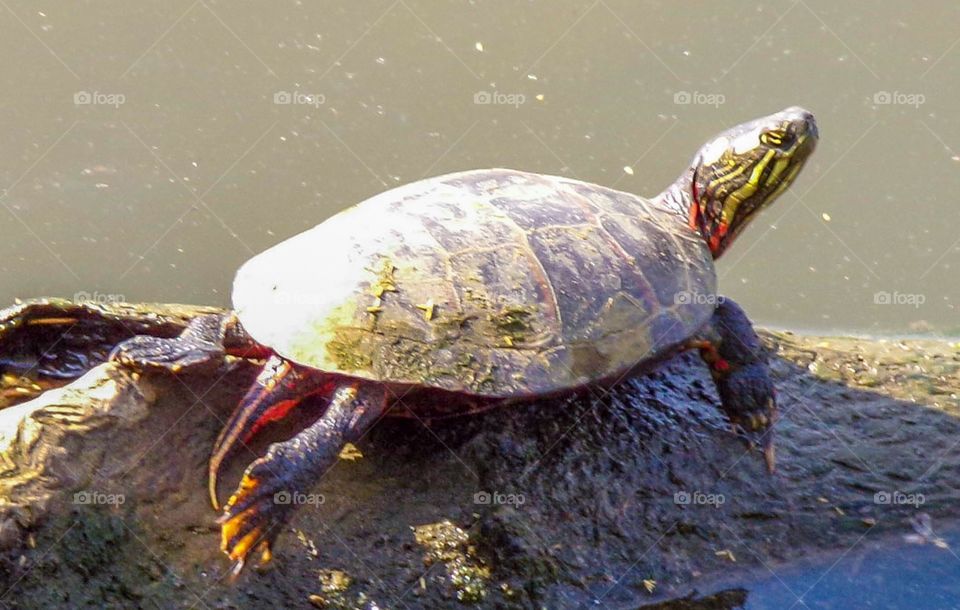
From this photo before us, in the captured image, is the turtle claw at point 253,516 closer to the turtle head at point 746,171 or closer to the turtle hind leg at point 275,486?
the turtle hind leg at point 275,486

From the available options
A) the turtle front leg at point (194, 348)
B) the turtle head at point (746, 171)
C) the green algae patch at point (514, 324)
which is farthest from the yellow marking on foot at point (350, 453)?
the turtle head at point (746, 171)

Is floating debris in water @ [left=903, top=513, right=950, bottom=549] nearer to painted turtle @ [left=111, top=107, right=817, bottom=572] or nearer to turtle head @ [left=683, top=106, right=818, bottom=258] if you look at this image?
painted turtle @ [left=111, top=107, right=817, bottom=572]

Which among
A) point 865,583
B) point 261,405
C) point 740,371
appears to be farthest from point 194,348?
point 865,583

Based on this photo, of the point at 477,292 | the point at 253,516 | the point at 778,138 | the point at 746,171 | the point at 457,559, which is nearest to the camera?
the point at 253,516

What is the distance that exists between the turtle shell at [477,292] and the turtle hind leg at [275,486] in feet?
0.76

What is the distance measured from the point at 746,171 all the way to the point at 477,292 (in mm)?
1841

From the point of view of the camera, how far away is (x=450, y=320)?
3184mm

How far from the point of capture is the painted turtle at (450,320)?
3029 mm

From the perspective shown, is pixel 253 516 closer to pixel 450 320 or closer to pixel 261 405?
pixel 261 405

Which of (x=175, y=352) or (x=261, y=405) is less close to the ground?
(x=175, y=352)

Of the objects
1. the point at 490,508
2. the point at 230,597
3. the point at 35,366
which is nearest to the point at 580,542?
the point at 490,508

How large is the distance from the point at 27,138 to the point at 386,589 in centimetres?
497

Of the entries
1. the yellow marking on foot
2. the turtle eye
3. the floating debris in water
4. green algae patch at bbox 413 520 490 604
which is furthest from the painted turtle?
→ the turtle eye

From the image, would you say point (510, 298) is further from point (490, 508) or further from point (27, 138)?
point (27, 138)
